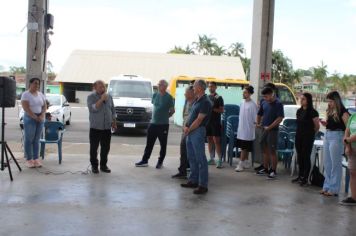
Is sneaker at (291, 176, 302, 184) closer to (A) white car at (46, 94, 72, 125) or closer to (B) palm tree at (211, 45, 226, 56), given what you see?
(A) white car at (46, 94, 72, 125)

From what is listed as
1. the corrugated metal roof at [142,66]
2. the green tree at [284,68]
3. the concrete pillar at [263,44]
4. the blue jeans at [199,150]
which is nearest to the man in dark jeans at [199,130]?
the blue jeans at [199,150]

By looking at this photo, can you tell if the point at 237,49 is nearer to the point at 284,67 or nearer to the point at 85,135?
the point at 284,67

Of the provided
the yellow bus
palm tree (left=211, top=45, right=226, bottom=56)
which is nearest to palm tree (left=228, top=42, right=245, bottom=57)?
palm tree (left=211, top=45, right=226, bottom=56)

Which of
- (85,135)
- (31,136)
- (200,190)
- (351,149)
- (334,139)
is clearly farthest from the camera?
(85,135)

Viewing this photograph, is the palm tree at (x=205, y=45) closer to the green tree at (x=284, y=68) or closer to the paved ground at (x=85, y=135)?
the green tree at (x=284, y=68)

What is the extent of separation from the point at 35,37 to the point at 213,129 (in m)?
4.35

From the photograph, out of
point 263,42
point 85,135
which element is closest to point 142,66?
point 85,135

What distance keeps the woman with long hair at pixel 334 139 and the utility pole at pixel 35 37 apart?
617 cm

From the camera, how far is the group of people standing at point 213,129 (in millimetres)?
7148

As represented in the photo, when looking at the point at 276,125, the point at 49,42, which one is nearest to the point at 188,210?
the point at 276,125

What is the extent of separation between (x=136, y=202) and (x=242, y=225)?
1.68m

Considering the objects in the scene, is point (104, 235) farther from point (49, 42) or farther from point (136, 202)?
point (49, 42)

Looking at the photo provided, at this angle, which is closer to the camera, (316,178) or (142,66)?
(316,178)

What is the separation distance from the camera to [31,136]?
8.93 metres
